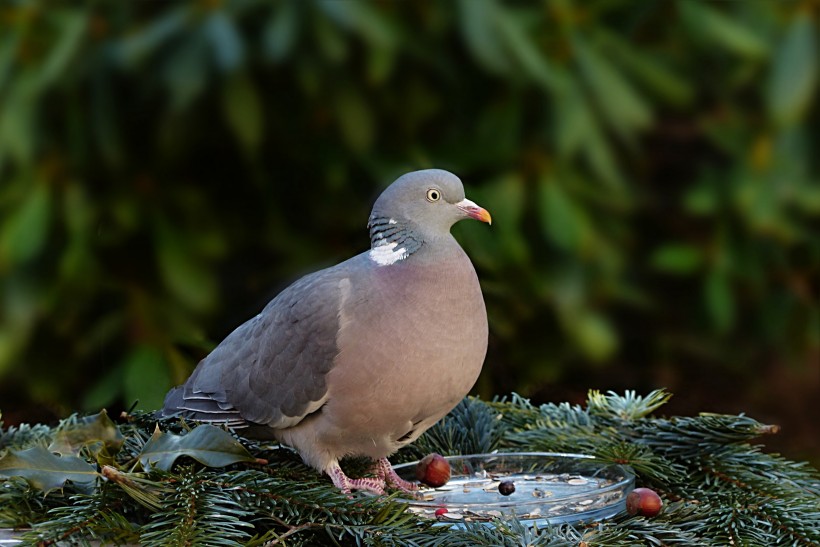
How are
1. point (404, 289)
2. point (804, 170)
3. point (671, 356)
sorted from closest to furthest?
point (404, 289) → point (804, 170) → point (671, 356)

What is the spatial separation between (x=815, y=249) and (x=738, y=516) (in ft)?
4.81

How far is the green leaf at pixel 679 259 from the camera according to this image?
2.16 m

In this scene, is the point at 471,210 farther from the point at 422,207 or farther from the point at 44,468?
the point at 44,468

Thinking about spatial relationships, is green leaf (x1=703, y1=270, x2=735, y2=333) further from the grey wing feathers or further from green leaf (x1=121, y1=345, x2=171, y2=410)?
the grey wing feathers

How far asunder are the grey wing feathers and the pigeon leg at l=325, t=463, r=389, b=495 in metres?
0.05

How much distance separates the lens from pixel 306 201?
71.9 inches

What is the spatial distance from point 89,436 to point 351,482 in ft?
0.73

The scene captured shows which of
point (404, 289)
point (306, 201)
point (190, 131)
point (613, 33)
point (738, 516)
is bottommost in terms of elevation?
point (738, 516)

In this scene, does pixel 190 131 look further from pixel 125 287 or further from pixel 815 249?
pixel 815 249

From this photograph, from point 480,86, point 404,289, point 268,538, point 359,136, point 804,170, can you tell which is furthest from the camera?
point 804,170

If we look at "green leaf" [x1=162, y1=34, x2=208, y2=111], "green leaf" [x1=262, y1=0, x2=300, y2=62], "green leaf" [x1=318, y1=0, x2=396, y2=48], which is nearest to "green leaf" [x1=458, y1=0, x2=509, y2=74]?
"green leaf" [x1=318, y1=0, x2=396, y2=48]

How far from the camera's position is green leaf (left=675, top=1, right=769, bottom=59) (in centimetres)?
194

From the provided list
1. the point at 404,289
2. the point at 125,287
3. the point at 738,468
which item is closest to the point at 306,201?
the point at 125,287

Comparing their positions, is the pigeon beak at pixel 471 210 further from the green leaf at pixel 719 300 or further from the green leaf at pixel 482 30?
the green leaf at pixel 719 300
